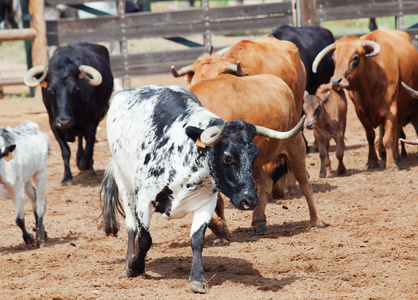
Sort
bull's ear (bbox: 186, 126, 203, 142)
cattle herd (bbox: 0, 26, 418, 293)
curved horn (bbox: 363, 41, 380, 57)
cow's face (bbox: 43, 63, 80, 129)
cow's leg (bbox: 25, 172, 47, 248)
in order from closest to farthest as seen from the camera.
Result: bull's ear (bbox: 186, 126, 203, 142), cattle herd (bbox: 0, 26, 418, 293), cow's leg (bbox: 25, 172, 47, 248), curved horn (bbox: 363, 41, 380, 57), cow's face (bbox: 43, 63, 80, 129)

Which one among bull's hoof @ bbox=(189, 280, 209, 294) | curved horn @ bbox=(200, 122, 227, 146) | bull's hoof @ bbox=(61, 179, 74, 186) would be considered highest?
curved horn @ bbox=(200, 122, 227, 146)

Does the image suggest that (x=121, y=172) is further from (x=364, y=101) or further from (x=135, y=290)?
(x=364, y=101)

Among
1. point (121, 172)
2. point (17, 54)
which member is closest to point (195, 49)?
point (121, 172)

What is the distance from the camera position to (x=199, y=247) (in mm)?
5145

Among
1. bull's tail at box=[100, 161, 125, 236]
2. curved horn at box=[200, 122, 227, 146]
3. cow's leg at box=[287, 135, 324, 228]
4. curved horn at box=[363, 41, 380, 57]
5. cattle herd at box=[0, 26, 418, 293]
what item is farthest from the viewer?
curved horn at box=[363, 41, 380, 57]

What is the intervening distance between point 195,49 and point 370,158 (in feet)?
21.3

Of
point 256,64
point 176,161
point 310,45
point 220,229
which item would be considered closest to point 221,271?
point 220,229

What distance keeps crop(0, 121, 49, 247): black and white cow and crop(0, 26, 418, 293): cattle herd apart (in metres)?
0.01

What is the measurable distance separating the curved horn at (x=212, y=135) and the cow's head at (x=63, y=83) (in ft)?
18.7

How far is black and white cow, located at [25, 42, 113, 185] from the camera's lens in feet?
34.0

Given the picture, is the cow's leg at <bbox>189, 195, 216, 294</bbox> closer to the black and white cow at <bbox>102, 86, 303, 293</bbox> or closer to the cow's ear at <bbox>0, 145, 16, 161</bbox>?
the black and white cow at <bbox>102, 86, 303, 293</bbox>

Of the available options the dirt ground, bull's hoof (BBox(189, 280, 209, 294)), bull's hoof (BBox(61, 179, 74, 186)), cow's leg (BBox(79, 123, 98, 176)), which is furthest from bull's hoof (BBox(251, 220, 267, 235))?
cow's leg (BBox(79, 123, 98, 176))

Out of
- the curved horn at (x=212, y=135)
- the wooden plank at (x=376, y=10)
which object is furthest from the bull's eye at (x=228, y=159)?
the wooden plank at (x=376, y=10)

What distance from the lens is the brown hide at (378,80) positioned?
979cm
